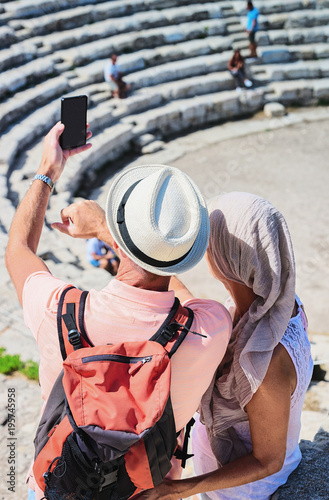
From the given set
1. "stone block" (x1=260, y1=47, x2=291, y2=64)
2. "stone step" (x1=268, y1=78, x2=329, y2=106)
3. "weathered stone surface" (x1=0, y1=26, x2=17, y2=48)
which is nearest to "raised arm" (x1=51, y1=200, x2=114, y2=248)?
"weathered stone surface" (x1=0, y1=26, x2=17, y2=48)

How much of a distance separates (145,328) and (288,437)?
31.1 inches

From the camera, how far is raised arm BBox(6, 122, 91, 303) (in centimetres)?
198

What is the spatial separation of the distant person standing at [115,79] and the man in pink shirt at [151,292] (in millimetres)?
9531

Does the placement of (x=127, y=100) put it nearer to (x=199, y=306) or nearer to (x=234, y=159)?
(x=234, y=159)

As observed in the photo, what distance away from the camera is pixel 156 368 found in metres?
1.53

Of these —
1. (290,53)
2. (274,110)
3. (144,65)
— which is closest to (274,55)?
(290,53)

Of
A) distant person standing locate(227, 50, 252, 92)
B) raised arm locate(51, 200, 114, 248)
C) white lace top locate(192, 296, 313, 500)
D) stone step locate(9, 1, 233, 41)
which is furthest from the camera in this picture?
distant person standing locate(227, 50, 252, 92)

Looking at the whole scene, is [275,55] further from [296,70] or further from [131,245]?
[131,245]

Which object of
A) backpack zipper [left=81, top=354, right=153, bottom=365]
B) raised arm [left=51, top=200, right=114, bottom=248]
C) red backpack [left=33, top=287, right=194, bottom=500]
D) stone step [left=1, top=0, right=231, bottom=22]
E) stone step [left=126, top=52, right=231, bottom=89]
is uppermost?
stone step [left=1, top=0, right=231, bottom=22]

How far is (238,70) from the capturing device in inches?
471

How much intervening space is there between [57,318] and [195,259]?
0.47 metres

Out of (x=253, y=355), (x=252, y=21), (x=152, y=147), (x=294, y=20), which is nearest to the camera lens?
(x=253, y=355)

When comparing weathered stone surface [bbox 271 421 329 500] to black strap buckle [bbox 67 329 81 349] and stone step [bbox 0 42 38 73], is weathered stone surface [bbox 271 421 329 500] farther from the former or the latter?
stone step [bbox 0 42 38 73]

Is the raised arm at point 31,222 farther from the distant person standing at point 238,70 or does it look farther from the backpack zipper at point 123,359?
the distant person standing at point 238,70
